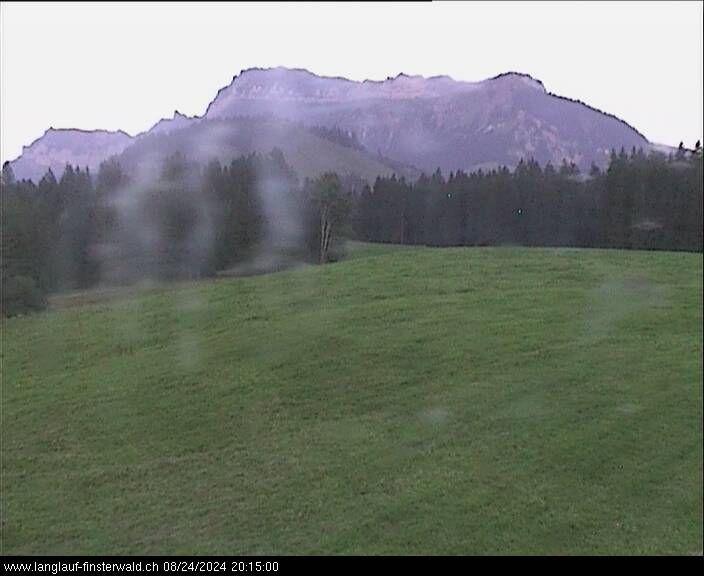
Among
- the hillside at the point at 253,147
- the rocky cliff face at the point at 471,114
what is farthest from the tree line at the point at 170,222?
the rocky cliff face at the point at 471,114

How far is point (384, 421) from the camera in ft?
19.3

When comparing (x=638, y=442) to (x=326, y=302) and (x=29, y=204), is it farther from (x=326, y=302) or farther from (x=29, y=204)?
(x=29, y=204)

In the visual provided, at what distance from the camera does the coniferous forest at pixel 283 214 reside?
6.68 meters

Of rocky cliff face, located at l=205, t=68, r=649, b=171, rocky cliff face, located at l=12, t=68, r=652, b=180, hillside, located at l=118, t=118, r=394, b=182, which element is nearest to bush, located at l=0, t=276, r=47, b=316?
rocky cliff face, located at l=12, t=68, r=652, b=180

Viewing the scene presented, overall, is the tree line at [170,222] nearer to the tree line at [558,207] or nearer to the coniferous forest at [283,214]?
the coniferous forest at [283,214]

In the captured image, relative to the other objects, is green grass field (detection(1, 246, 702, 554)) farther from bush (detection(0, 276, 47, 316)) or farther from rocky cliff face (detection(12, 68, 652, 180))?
rocky cliff face (detection(12, 68, 652, 180))

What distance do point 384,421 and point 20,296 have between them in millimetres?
3719

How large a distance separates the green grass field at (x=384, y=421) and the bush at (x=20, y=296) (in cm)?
13

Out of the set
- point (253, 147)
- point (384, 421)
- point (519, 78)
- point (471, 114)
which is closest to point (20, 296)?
point (384, 421)

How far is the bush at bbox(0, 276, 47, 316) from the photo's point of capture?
645 centimetres

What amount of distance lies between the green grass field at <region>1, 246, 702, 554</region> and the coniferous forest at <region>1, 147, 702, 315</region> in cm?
39

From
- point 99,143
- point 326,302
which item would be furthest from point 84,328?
point 326,302
